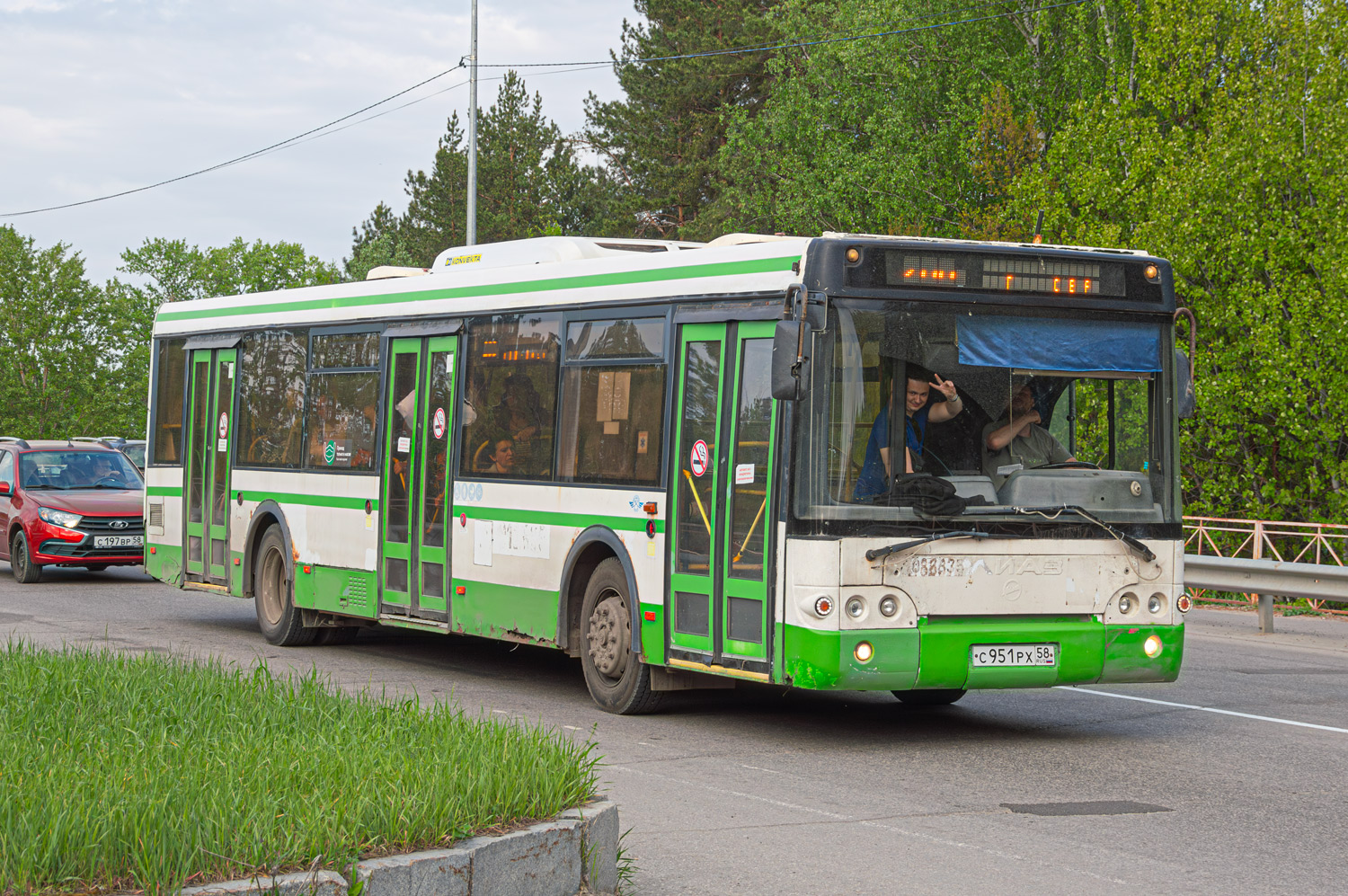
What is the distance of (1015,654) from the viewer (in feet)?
30.8

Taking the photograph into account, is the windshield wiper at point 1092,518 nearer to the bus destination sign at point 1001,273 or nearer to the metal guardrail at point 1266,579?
the bus destination sign at point 1001,273

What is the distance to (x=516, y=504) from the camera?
11727mm

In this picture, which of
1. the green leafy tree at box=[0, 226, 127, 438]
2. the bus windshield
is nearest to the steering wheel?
the bus windshield

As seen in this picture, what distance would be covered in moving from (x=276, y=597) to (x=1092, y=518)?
8.06 m

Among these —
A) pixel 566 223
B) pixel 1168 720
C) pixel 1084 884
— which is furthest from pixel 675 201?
pixel 1084 884

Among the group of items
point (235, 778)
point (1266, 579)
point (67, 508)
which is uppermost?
point (67, 508)

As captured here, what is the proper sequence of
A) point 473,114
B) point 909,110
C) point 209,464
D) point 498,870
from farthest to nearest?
point 909,110 → point 473,114 → point 209,464 → point 498,870

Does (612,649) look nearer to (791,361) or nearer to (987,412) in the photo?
(791,361)

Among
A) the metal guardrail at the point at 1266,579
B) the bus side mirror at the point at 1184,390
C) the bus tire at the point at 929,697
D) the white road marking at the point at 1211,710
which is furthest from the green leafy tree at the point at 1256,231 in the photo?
the bus side mirror at the point at 1184,390

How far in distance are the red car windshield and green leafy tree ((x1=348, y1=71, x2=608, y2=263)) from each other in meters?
37.1

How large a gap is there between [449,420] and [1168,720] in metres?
5.58

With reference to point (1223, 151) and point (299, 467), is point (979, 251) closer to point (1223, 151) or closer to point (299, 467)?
point (299, 467)

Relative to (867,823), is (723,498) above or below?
above

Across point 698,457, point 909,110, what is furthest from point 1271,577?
point 909,110
